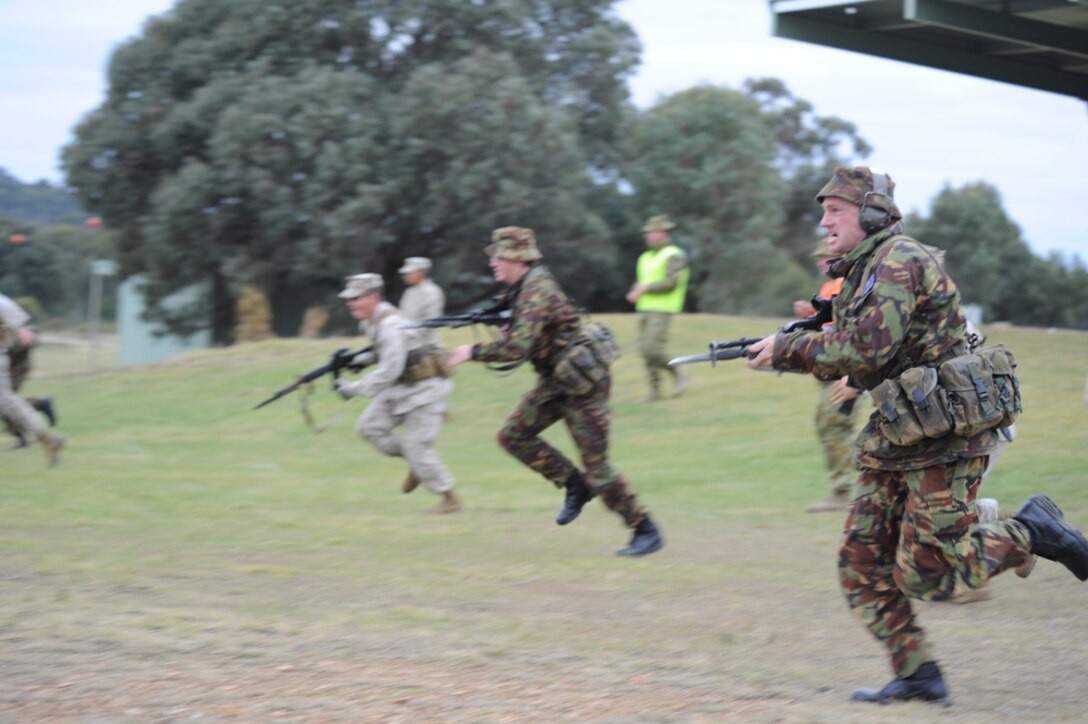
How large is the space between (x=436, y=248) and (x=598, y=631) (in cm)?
2232

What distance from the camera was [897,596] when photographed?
5207 millimetres

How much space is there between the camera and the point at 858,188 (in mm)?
5199

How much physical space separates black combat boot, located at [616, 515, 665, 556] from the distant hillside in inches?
1482

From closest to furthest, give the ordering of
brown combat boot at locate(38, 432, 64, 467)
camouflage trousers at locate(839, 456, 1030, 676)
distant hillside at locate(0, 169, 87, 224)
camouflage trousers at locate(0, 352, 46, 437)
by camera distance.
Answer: camouflage trousers at locate(839, 456, 1030, 676), camouflage trousers at locate(0, 352, 46, 437), brown combat boot at locate(38, 432, 64, 467), distant hillside at locate(0, 169, 87, 224)

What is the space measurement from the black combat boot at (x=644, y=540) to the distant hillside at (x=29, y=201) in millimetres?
37636

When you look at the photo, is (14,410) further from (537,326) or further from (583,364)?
(583,364)

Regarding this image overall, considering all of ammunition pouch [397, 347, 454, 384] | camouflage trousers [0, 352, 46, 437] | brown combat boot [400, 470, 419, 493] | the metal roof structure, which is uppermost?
the metal roof structure

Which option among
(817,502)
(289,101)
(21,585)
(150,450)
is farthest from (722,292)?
(21,585)

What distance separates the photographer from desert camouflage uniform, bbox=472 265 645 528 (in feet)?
26.6

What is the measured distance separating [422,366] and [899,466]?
5878 millimetres

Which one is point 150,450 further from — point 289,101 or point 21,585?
point 289,101

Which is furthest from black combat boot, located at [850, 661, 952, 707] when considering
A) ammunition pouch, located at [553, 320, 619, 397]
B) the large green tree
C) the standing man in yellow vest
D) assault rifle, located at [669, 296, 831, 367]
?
the large green tree

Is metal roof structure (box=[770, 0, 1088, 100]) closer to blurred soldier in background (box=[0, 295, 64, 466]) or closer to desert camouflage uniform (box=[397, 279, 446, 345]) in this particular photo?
desert camouflage uniform (box=[397, 279, 446, 345])

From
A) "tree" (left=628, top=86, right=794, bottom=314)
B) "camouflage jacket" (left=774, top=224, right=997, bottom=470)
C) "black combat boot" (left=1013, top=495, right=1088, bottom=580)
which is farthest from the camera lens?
"tree" (left=628, top=86, right=794, bottom=314)
